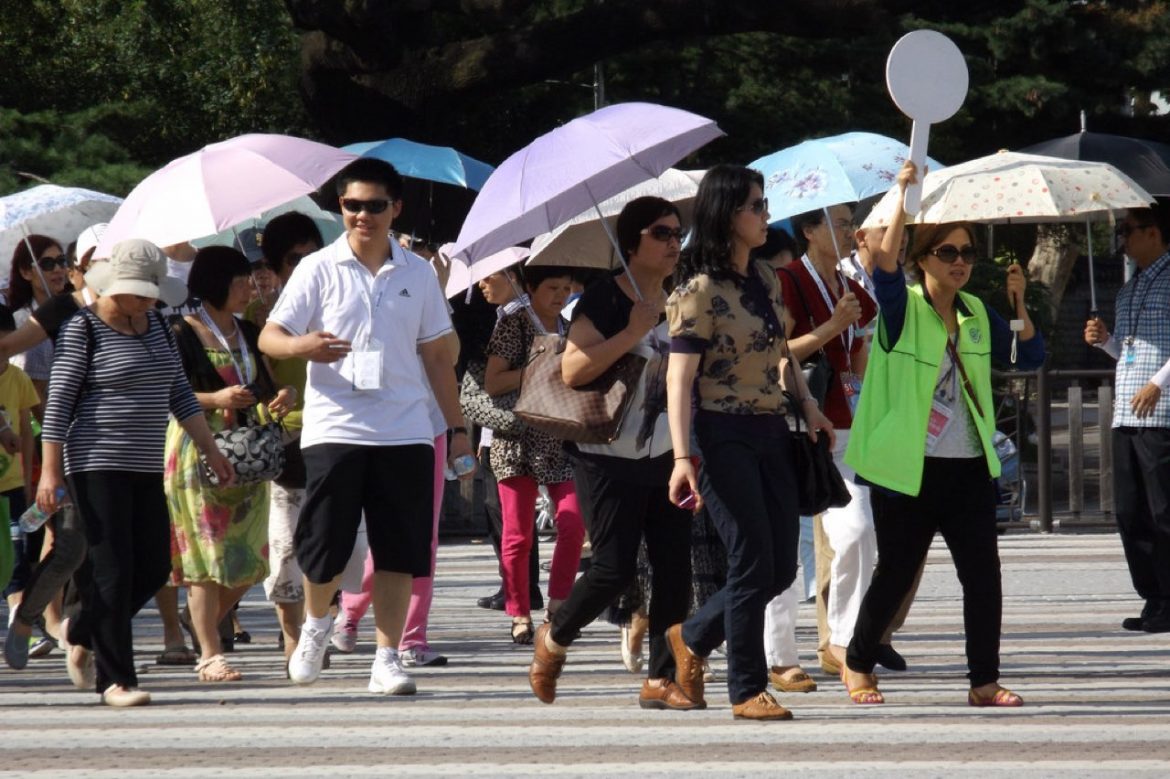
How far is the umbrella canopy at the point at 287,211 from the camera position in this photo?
11.7 m

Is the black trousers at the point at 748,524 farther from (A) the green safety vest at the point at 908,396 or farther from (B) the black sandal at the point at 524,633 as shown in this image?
(B) the black sandal at the point at 524,633

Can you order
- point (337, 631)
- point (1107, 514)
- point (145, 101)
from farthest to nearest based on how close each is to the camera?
point (145, 101) → point (1107, 514) → point (337, 631)

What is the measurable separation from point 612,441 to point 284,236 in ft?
8.97

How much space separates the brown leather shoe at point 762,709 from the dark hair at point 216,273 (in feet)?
9.87

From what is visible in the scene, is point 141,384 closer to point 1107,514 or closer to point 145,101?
point 1107,514

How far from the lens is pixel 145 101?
23156mm

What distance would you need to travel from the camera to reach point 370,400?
7711 millimetres

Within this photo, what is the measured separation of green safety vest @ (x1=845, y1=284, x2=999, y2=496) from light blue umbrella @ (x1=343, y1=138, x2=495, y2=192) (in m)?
4.00

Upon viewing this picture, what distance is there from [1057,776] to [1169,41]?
2081 centimetres

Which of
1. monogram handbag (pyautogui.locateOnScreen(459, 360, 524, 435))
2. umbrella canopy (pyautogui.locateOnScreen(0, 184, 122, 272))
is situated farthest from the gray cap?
umbrella canopy (pyautogui.locateOnScreen(0, 184, 122, 272))

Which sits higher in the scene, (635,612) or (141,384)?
(141,384)

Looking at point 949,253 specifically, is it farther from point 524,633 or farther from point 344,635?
point 344,635

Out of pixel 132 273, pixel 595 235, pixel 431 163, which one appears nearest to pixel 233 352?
pixel 132 273

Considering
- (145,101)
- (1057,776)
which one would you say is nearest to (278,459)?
(1057,776)
